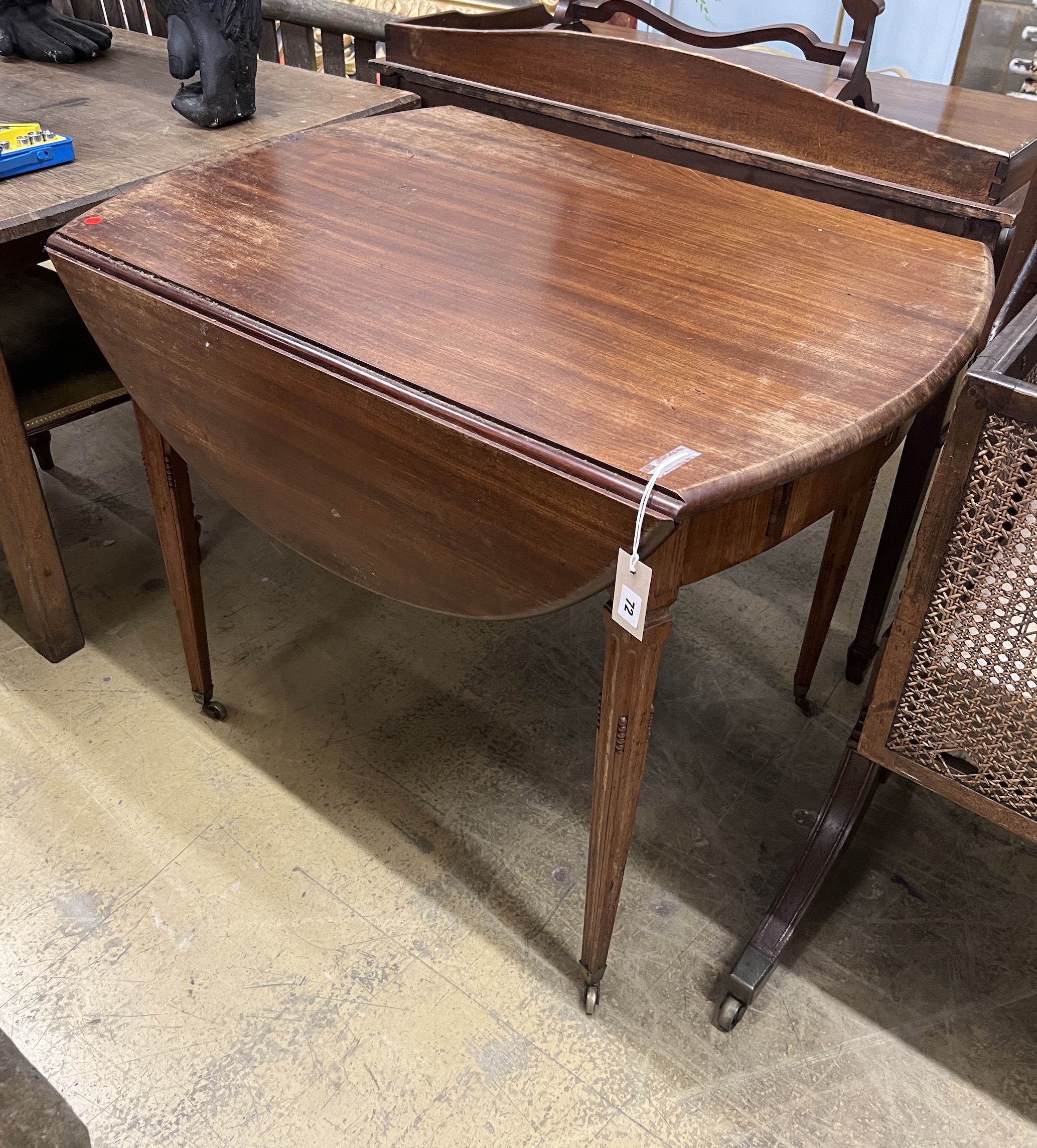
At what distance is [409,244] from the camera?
45.9 inches

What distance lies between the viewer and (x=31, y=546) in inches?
62.5

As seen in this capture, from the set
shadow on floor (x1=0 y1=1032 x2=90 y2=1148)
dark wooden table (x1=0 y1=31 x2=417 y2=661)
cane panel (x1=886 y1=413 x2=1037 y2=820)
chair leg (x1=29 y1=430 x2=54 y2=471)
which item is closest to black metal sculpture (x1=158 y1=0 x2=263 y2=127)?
Answer: dark wooden table (x1=0 y1=31 x2=417 y2=661)

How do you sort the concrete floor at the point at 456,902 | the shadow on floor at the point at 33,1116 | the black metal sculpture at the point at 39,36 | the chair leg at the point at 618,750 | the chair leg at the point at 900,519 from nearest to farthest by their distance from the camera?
the shadow on floor at the point at 33,1116 → the chair leg at the point at 618,750 → the concrete floor at the point at 456,902 → the chair leg at the point at 900,519 → the black metal sculpture at the point at 39,36

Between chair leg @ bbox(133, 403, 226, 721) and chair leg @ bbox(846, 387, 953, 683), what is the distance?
1.00 meters

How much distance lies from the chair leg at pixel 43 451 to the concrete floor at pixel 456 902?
1.37 ft

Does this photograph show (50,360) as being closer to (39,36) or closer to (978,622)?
(39,36)

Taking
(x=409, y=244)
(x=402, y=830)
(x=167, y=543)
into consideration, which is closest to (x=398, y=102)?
(x=409, y=244)

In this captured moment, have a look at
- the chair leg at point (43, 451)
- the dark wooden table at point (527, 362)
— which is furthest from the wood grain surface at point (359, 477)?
the chair leg at point (43, 451)

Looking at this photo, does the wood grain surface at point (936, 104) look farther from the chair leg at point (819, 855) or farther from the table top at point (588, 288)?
the chair leg at point (819, 855)

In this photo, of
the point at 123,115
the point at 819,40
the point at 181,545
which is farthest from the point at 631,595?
the point at 123,115

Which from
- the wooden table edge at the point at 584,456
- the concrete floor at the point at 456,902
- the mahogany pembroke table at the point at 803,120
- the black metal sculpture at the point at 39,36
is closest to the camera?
the wooden table edge at the point at 584,456

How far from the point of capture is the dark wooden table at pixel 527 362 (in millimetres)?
844

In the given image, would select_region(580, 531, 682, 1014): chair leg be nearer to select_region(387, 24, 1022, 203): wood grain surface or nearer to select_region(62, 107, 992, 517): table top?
select_region(62, 107, 992, 517): table top

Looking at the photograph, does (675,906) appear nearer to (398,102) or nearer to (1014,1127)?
(1014,1127)
